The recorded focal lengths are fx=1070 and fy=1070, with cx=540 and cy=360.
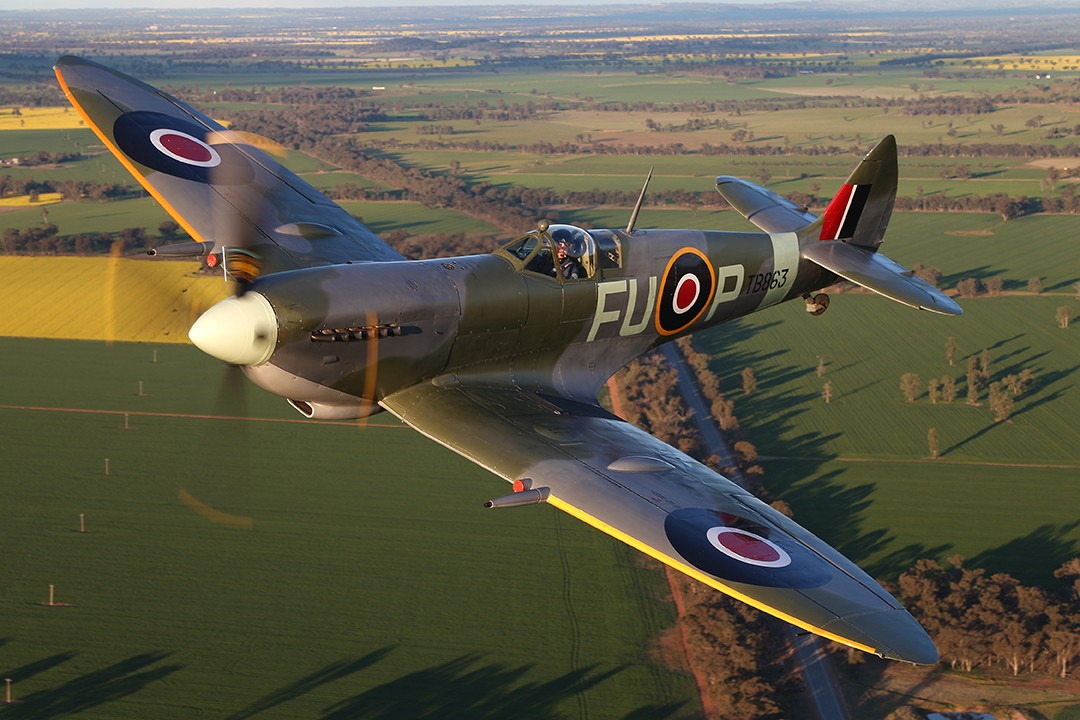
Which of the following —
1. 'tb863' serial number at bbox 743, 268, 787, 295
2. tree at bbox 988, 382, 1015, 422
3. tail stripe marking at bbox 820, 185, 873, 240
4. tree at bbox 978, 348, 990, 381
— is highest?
tree at bbox 978, 348, 990, 381

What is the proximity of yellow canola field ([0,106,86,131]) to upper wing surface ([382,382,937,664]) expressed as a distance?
158502mm

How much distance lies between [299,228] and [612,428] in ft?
26.5

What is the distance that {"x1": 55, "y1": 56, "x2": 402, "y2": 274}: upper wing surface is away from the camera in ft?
70.6

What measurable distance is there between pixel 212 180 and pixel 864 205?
1511 centimetres

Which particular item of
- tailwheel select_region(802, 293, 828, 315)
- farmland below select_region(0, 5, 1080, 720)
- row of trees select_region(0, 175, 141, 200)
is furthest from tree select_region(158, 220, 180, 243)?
tailwheel select_region(802, 293, 828, 315)

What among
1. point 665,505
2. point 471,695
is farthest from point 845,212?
point 471,695

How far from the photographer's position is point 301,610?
1428 inches

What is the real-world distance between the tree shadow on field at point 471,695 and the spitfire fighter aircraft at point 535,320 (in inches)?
586

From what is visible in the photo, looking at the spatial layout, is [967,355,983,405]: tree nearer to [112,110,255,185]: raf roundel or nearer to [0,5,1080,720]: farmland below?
[0,5,1080,720]: farmland below

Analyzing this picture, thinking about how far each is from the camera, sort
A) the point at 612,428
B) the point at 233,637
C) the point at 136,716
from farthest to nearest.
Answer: the point at 233,637, the point at 136,716, the point at 612,428

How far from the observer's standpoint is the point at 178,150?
23438mm

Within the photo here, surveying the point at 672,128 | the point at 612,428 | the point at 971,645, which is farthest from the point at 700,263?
the point at 672,128

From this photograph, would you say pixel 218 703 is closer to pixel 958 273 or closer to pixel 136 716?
pixel 136 716

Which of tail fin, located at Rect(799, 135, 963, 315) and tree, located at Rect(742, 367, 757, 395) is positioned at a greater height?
tree, located at Rect(742, 367, 757, 395)
